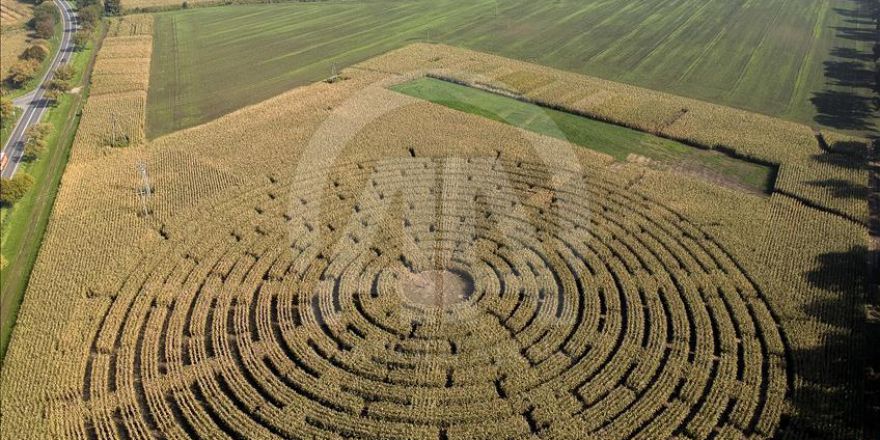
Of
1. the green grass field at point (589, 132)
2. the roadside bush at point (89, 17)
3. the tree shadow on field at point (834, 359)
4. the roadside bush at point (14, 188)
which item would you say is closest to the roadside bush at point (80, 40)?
the roadside bush at point (89, 17)

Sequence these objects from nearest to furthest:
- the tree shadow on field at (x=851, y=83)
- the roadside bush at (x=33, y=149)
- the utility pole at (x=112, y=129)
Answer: the roadside bush at (x=33, y=149) < the utility pole at (x=112, y=129) < the tree shadow on field at (x=851, y=83)

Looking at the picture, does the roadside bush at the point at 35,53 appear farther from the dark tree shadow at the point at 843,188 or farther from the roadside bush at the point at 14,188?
the dark tree shadow at the point at 843,188

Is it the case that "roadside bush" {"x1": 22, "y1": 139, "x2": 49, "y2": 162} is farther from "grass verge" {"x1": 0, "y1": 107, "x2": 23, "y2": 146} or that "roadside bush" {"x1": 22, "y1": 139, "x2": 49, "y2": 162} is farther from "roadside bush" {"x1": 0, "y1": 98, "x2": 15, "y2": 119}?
"roadside bush" {"x1": 0, "y1": 98, "x2": 15, "y2": 119}

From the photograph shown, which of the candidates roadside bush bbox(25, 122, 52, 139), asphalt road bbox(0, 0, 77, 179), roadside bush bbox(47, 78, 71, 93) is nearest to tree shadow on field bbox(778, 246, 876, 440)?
asphalt road bbox(0, 0, 77, 179)

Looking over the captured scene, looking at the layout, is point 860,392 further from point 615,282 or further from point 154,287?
point 154,287

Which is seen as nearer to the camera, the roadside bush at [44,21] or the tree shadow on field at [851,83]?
the tree shadow on field at [851,83]

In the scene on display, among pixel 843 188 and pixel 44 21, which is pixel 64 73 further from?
pixel 843 188

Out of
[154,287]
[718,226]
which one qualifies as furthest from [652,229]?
[154,287]
